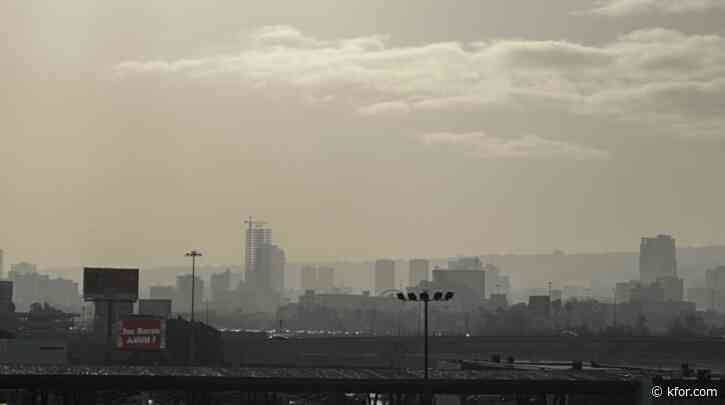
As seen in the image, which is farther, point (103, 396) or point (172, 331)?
point (172, 331)

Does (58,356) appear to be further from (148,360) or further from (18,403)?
(18,403)

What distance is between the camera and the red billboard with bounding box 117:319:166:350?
183 meters

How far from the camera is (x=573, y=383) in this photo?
101438 mm

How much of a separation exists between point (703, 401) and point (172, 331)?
342ft

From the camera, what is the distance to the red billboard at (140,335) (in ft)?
599

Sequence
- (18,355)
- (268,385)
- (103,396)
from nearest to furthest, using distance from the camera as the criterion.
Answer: (268,385) → (103,396) → (18,355)

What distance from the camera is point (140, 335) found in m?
183

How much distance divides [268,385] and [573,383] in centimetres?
2131

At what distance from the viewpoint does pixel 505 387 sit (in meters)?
101

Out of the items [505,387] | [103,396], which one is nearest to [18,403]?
[103,396]

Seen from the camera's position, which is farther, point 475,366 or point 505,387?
point 475,366

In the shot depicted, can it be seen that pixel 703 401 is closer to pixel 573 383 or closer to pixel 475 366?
pixel 573 383

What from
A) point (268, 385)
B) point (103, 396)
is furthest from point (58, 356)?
point (268, 385)

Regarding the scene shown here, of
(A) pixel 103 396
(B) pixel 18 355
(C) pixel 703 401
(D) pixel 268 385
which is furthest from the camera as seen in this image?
(B) pixel 18 355
